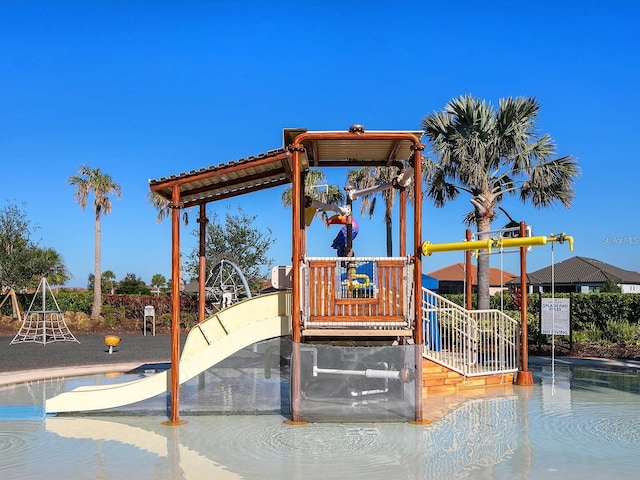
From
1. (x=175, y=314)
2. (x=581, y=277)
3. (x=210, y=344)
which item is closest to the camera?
(x=175, y=314)

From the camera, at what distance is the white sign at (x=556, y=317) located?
14.0 meters

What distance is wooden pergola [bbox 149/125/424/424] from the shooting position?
8969mm

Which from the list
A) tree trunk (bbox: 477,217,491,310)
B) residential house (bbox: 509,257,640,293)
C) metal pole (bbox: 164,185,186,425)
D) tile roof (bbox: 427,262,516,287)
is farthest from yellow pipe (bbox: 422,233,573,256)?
tile roof (bbox: 427,262,516,287)

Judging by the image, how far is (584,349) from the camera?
61.0ft

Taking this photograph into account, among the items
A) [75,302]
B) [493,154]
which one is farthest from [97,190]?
[493,154]

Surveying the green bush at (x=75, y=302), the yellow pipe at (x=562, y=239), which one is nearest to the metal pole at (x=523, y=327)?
the yellow pipe at (x=562, y=239)

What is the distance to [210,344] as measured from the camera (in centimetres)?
966

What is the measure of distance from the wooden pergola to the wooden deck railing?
0.47ft

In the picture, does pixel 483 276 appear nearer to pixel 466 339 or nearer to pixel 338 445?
pixel 466 339

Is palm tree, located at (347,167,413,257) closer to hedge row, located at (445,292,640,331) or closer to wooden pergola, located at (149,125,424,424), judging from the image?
hedge row, located at (445,292,640,331)

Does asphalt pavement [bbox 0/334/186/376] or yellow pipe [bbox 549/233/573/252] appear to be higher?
yellow pipe [bbox 549/233/573/252]

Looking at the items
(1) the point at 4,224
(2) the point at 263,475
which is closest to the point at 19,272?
(1) the point at 4,224

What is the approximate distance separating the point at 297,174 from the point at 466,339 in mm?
5586

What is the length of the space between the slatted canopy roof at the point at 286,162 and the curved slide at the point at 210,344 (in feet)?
6.86
